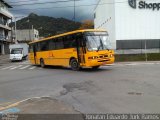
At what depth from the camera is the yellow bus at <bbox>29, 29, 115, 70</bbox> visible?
2106 cm

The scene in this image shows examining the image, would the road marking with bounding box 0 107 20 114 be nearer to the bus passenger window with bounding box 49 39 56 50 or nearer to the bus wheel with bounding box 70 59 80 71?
the bus wheel with bounding box 70 59 80 71

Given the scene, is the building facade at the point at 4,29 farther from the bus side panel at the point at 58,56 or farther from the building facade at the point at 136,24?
the bus side panel at the point at 58,56

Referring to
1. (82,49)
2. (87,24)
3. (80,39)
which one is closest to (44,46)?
(80,39)

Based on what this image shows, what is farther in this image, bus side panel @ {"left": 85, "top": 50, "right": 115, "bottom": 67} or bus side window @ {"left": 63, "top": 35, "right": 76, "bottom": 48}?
bus side window @ {"left": 63, "top": 35, "right": 76, "bottom": 48}

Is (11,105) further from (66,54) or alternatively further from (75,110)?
(66,54)

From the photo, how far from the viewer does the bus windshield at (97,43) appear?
21094 millimetres

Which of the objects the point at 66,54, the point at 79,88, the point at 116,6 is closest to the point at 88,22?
the point at 116,6

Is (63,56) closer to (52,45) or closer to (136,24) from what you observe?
(52,45)

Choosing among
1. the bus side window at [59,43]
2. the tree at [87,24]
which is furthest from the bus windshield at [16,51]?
the tree at [87,24]

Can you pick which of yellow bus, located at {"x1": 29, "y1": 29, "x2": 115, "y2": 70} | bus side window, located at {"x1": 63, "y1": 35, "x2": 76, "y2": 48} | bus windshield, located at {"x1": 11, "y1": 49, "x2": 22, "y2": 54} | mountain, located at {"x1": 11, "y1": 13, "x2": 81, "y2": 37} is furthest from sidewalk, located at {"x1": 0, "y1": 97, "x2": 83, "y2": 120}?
mountain, located at {"x1": 11, "y1": 13, "x2": 81, "y2": 37}

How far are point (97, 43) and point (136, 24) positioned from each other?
30215mm

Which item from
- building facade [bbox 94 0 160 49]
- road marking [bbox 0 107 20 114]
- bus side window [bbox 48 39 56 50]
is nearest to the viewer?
road marking [bbox 0 107 20 114]

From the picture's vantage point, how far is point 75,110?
8797mm

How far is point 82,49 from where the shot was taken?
70.5ft
